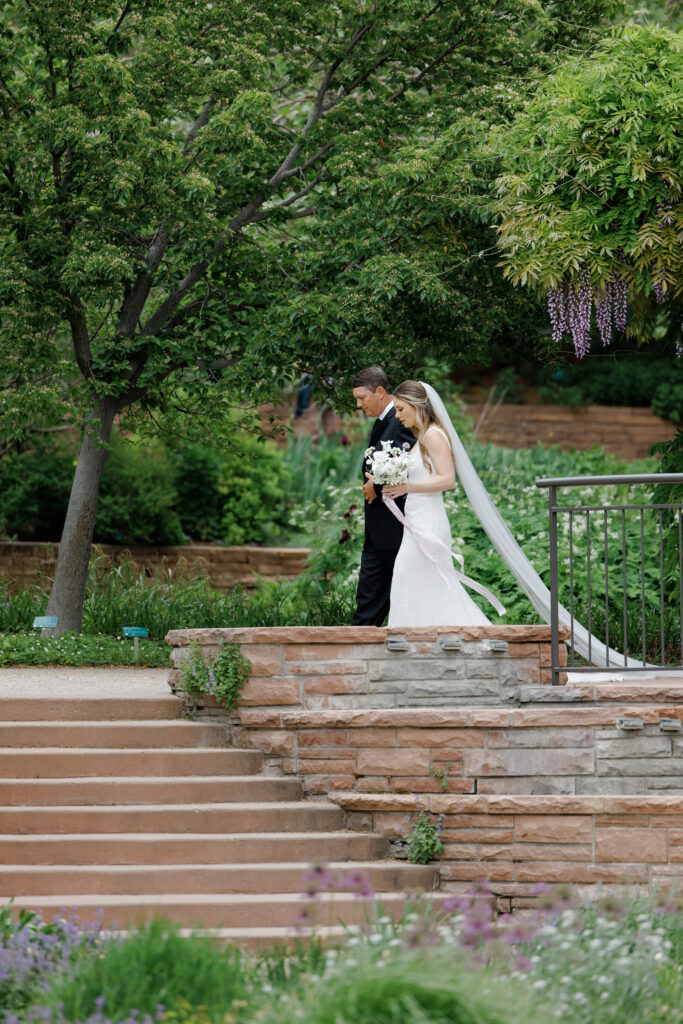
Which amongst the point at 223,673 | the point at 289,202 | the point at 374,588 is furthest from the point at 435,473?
the point at 289,202

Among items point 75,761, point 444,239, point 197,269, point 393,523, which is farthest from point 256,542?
point 75,761

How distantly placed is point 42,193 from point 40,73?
1.33m

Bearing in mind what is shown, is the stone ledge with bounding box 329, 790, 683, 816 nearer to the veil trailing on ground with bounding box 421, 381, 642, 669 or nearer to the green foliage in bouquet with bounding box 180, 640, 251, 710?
the green foliage in bouquet with bounding box 180, 640, 251, 710

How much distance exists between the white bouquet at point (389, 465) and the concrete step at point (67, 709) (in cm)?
197

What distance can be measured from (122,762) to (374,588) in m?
1.96

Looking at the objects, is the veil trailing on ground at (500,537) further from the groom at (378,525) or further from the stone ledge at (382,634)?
the stone ledge at (382,634)

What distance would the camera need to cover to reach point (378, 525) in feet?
24.3

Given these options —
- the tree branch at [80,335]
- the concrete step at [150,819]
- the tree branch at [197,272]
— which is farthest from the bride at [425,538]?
the tree branch at [80,335]

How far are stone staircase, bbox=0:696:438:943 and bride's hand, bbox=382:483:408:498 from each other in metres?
1.74

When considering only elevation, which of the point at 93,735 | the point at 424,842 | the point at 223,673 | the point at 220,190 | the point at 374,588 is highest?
the point at 220,190

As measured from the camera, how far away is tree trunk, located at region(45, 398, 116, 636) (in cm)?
998

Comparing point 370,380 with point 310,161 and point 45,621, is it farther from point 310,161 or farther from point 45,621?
point 45,621

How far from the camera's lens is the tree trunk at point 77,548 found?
32.8 feet

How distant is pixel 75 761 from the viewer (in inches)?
251
